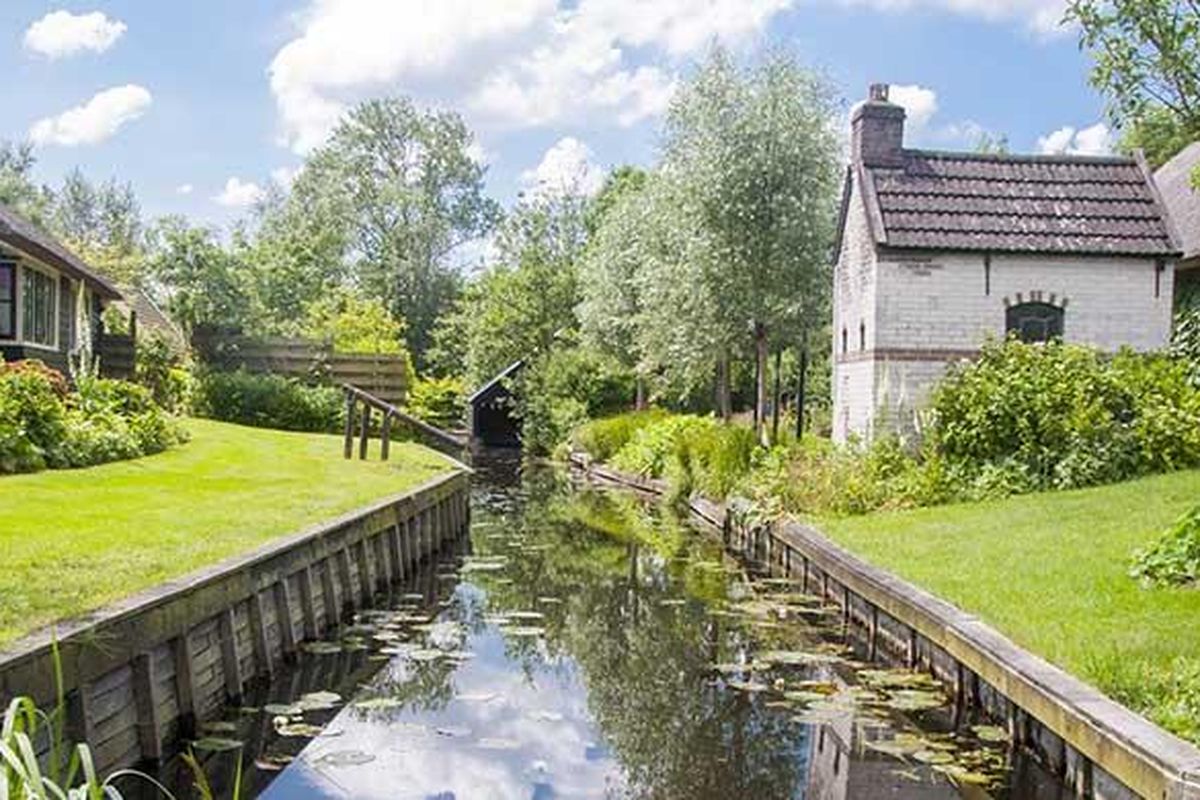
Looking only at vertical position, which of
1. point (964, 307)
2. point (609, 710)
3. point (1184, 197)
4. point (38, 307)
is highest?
point (1184, 197)

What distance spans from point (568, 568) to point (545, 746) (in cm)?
838

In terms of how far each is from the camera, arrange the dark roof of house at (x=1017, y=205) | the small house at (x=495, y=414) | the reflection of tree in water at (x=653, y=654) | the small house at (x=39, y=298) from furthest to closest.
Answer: the small house at (x=495, y=414) → the small house at (x=39, y=298) → the dark roof of house at (x=1017, y=205) → the reflection of tree in water at (x=653, y=654)

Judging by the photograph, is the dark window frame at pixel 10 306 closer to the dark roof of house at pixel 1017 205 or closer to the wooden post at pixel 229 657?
the dark roof of house at pixel 1017 205

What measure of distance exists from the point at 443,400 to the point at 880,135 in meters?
30.4

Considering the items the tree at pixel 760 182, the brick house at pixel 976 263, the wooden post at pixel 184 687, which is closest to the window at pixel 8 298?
the tree at pixel 760 182

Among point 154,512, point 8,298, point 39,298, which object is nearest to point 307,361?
point 39,298

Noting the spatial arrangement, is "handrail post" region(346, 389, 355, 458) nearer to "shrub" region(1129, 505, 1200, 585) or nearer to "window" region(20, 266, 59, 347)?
"window" region(20, 266, 59, 347)

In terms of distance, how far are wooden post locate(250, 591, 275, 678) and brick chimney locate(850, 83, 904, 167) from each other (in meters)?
14.3

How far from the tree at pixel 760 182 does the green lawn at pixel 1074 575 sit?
886cm

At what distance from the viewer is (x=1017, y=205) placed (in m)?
20.7

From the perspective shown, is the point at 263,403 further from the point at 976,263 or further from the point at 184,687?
the point at 184,687

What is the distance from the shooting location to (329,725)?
9328 mm

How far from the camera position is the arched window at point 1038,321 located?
2023 cm

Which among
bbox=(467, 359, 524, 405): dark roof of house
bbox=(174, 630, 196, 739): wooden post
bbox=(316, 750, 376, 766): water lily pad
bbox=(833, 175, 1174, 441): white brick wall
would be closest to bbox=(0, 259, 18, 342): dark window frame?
bbox=(833, 175, 1174, 441): white brick wall
